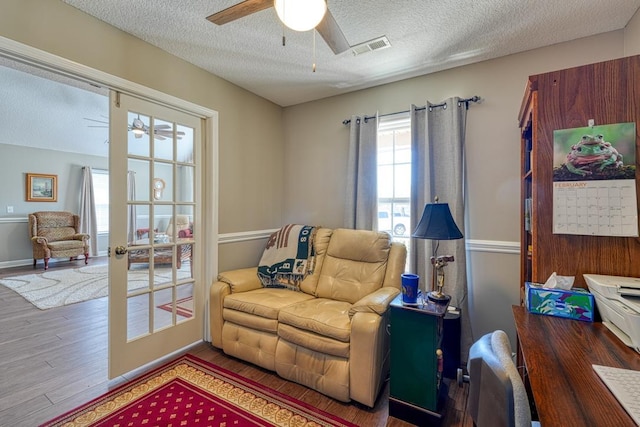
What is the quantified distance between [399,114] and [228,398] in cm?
281

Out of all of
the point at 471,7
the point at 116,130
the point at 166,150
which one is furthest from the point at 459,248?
the point at 116,130

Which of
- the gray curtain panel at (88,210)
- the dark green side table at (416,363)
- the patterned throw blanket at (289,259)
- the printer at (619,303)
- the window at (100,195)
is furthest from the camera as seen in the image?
the window at (100,195)

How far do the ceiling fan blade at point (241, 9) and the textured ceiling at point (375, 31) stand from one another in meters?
0.34

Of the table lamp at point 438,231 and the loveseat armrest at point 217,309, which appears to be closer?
the table lamp at point 438,231

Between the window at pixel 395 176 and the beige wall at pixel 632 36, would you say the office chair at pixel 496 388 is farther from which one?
the beige wall at pixel 632 36

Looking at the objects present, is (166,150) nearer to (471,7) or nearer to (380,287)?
(380,287)

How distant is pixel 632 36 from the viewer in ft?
6.06

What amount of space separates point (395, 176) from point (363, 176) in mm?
335

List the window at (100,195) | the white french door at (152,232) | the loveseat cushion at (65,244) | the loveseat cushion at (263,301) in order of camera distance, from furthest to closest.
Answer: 1. the window at (100,195)
2. the loveseat cushion at (65,244)
3. the loveseat cushion at (263,301)
4. the white french door at (152,232)

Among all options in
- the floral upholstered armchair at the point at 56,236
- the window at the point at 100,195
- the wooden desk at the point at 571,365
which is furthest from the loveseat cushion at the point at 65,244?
the wooden desk at the point at 571,365

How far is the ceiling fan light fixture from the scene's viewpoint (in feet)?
3.90

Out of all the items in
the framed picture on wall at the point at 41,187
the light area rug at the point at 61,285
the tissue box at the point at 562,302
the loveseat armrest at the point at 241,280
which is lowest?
the light area rug at the point at 61,285

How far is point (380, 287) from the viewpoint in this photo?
2377mm

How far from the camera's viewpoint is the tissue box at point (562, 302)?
1.23 m
